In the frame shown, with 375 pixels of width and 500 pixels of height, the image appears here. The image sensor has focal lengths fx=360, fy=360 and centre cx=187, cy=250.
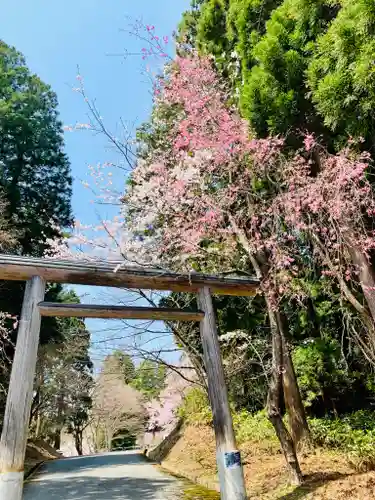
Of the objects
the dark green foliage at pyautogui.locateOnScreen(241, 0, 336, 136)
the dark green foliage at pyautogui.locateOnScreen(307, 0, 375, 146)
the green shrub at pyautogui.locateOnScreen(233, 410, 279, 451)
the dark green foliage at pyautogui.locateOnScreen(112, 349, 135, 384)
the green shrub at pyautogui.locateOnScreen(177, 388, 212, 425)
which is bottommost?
the green shrub at pyautogui.locateOnScreen(233, 410, 279, 451)

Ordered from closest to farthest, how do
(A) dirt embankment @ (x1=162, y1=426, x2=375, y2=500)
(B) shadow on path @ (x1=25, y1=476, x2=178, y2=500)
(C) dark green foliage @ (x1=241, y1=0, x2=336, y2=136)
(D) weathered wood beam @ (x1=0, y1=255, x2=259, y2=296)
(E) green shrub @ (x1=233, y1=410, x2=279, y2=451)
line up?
(D) weathered wood beam @ (x1=0, y1=255, x2=259, y2=296), (A) dirt embankment @ (x1=162, y1=426, x2=375, y2=500), (C) dark green foliage @ (x1=241, y1=0, x2=336, y2=136), (B) shadow on path @ (x1=25, y1=476, x2=178, y2=500), (E) green shrub @ (x1=233, y1=410, x2=279, y2=451)

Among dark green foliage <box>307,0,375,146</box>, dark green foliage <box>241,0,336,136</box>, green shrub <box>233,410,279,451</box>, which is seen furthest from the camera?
green shrub <box>233,410,279,451</box>

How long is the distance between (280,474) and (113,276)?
4.47 meters

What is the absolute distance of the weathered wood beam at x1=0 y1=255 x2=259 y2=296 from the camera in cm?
453

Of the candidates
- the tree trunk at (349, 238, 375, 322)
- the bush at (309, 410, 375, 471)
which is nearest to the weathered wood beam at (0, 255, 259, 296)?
the tree trunk at (349, 238, 375, 322)

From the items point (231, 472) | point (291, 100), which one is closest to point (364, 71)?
point (291, 100)

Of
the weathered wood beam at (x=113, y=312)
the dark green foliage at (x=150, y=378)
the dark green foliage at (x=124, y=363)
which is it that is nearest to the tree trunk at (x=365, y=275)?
the weathered wood beam at (x=113, y=312)

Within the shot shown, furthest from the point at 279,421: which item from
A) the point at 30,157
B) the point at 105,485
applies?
the point at 30,157

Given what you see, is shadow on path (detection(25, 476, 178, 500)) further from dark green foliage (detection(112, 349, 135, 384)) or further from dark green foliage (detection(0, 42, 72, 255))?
dark green foliage (detection(0, 42, 72, 255))

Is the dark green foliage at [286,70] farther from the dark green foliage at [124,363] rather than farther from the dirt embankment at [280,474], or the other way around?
the dark green foliage at [124,363]

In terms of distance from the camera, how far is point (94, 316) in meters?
4.83

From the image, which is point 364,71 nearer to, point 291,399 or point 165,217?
point 165,217

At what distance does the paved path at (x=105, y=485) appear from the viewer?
6.83 meters

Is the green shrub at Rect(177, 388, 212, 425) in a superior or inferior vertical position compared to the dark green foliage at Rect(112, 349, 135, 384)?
inferior
